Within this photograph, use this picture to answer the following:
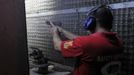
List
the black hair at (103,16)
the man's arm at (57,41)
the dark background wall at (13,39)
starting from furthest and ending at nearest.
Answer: the man's arm at (57,41)
the black hair at (103,16)
the dark background wall at (13,39)

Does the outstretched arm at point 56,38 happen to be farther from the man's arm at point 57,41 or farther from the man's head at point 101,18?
the man's head at point 101,18

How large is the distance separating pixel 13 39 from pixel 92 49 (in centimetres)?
59

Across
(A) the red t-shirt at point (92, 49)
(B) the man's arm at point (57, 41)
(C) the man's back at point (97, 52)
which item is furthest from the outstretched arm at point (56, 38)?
(C) the man's back at point (97, 52)

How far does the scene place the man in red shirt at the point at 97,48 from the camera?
1.43m

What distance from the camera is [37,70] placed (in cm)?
226

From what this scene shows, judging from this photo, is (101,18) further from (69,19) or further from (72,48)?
(69,19)

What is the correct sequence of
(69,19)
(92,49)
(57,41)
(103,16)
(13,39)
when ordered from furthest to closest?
(69,19) < (57,41) < (103,16) < (92,49) < (13,39)

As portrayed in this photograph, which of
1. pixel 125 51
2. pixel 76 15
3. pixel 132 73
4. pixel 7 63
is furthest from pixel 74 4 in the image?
pixel 7 63

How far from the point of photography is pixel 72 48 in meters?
1.52

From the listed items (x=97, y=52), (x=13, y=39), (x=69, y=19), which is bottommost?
(x=97, y=52)

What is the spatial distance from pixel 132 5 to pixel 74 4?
0.74 meters

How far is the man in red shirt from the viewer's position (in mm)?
1432

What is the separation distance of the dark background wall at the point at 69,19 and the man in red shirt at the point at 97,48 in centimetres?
11

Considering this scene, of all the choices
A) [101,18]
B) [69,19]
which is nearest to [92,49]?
[101,18]
